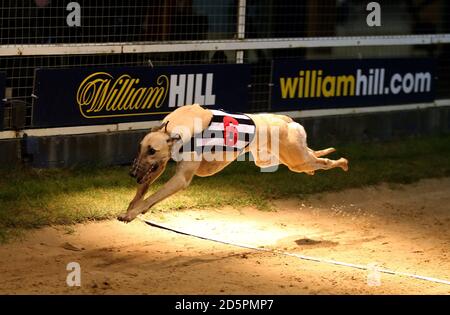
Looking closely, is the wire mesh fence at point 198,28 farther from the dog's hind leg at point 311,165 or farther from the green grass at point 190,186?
the dog's hind leg at point 311,165

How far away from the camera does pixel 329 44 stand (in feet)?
47.8

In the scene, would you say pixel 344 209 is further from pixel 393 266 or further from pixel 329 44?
pixel 329 44

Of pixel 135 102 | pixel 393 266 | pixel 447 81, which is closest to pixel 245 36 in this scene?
pixel 135 102

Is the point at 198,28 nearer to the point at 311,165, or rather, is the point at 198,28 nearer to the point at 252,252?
the point at 311,165

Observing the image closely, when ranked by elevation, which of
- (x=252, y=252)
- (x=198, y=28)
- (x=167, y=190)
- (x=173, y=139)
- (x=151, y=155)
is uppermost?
(x=198, y=28)

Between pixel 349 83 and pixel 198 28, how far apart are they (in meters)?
2.79

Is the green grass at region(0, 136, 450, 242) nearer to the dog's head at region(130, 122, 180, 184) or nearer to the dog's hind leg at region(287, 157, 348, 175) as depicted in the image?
the dog's hind leg at region(287, 157, 348, 175)

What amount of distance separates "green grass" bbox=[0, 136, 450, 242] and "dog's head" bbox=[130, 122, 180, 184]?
1637mm

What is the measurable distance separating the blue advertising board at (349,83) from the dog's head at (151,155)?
5256mm

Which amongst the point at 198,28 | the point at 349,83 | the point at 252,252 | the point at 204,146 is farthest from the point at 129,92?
the point at 349,83

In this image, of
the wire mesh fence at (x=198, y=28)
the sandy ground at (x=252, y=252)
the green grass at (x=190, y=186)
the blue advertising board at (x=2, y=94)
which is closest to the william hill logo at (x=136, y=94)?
the wire mesh fence at (x=198, y=28)

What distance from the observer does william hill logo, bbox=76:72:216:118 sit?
483 inches

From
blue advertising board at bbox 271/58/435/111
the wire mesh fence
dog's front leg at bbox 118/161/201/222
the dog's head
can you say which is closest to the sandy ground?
dog's front leg at bbox 118/161/201/222

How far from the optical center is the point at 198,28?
43.5ft
